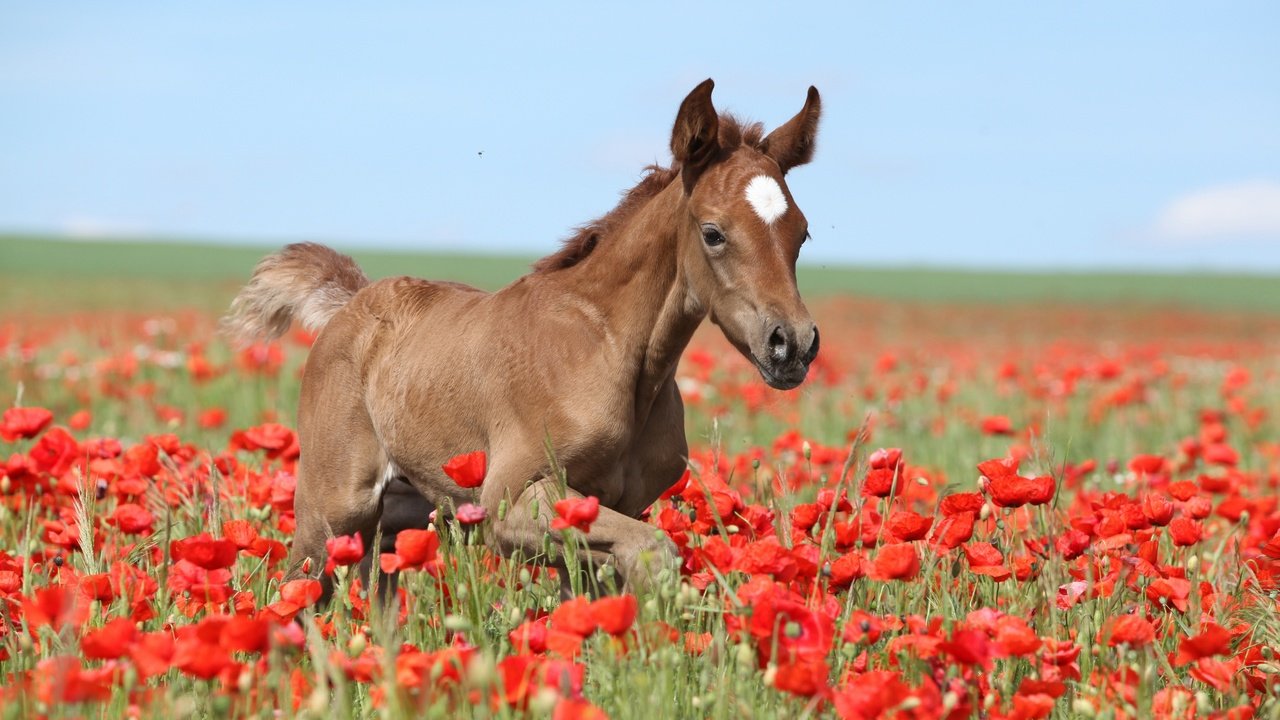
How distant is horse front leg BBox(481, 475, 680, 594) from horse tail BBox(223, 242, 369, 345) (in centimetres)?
203

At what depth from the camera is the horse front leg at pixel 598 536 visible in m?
Answer: 3.34

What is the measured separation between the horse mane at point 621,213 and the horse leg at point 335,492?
1030mm

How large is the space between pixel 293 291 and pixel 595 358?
2312mm

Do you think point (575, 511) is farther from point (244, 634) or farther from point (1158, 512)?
point (1158, 512)

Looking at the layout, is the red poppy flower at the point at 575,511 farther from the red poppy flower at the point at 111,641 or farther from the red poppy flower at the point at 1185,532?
the red poppy flower at the point at 1185,532

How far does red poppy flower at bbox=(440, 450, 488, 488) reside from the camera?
11.1 ft

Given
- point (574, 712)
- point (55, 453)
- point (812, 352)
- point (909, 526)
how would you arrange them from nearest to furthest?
point (574, 712) < point (909, 526) < point (812, 352) < point (55, 453)

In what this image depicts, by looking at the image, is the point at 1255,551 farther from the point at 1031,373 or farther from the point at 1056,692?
the point at 1031,373

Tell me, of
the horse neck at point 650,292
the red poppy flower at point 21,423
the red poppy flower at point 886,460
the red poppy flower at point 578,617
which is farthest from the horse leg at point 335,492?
the red poppy flower at point 578,617

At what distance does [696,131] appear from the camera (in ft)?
13.3

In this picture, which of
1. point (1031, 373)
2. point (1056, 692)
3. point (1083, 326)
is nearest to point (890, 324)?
point (1083, 326)

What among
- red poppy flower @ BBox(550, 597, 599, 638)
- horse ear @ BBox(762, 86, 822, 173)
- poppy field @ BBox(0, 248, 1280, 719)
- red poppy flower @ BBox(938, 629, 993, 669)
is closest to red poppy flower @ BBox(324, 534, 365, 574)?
poppy field @ BBox(0, 248, 1280, 719)

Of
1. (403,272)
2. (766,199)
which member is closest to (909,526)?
(766,199)

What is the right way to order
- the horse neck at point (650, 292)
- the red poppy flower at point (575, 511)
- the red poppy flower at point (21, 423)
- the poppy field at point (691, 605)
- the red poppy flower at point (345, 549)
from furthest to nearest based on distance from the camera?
the red poppy flower at point (21, 423) → the horse neck at point (650, 292) → the red poppy flower at point (345, 549) → the red poppy flower at point (575, 511) → the poppy field at point (691, 605)
